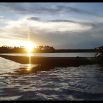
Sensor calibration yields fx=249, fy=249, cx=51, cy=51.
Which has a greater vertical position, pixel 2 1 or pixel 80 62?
pixel 2 1

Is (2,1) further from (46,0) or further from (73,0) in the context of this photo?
(73,0)

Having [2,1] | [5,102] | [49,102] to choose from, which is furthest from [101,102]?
[2,1]

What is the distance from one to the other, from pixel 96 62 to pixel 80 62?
286 centimetres

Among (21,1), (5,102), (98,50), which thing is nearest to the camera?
(21,1)

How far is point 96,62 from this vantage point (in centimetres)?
4309

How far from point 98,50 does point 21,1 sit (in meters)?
40.7

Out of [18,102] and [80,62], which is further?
[80,62]

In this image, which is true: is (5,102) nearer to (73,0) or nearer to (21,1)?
(21,1)

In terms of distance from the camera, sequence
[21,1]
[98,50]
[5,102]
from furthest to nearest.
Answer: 1. [98,50]
2. [5,102]
3. [21,1]

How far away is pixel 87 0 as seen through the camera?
2.02 m

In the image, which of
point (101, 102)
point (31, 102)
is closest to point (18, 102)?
point (31, 102)

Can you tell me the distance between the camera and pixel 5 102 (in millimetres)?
2072

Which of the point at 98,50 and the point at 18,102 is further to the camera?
the point at 98,50

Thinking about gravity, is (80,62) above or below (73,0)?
below
